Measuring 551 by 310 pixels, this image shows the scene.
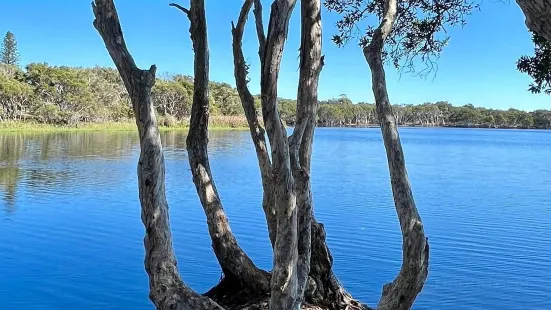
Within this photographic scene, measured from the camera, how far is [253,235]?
10664 mm

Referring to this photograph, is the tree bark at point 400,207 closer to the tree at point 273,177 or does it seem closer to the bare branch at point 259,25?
the tree at point 273,177

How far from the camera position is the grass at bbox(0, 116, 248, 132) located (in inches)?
1748

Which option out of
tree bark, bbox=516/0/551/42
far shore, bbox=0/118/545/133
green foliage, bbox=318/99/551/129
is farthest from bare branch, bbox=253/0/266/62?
green foliage, bbox=318/99/551/129

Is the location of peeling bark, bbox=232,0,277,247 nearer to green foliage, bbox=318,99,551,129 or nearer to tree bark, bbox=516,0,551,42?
tree bark, bbox=516,0,551,42

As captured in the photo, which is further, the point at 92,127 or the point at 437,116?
the point at 437,116

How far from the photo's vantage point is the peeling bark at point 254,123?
452cm

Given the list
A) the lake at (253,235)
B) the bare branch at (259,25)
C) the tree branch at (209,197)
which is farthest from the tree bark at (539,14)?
the lake at (253,235)

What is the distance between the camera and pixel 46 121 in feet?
159

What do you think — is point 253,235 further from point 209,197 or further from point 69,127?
point 69,127

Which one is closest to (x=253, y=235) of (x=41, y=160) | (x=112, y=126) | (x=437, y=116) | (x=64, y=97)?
(x=41, y=160)

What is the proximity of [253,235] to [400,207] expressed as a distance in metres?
7.10

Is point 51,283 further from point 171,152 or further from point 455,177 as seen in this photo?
point 171,152

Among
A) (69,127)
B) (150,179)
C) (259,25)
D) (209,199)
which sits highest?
(259,25)

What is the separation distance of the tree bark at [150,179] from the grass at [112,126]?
142 feet
